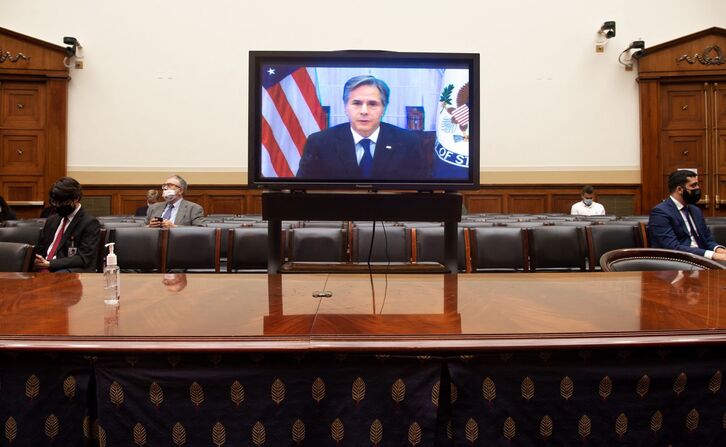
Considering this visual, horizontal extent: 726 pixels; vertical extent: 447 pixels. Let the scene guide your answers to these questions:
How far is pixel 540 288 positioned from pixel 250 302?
83 centimetres

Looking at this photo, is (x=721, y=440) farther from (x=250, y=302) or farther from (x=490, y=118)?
(x=490, y=118)

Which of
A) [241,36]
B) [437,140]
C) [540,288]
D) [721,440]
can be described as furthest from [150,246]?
[241,36]

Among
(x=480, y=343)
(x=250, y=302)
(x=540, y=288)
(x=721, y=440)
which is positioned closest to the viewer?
(x=480, y=343)

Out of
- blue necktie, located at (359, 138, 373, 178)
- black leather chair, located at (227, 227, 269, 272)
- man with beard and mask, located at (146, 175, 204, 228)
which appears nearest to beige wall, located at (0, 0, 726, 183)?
man with beard and mask, located at (146, 175, 204, 228)

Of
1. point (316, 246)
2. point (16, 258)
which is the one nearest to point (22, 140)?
point (316, 246)

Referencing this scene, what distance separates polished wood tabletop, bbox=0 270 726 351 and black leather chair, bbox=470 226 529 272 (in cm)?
188

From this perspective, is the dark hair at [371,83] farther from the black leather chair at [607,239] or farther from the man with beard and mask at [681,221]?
the man with beard and mask at [681,221]

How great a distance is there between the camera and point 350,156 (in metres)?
1.99

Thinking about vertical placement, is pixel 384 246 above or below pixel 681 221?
below

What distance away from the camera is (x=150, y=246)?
140 inches

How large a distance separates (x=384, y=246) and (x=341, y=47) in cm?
667

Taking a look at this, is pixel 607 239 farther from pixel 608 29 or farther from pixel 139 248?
pixel 608 29

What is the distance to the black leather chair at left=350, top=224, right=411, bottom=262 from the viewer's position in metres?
3.85

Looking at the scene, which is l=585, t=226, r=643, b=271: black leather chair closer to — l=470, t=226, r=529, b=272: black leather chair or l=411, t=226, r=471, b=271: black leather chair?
l=470, t=226, r=529, b=272: black leather chair
